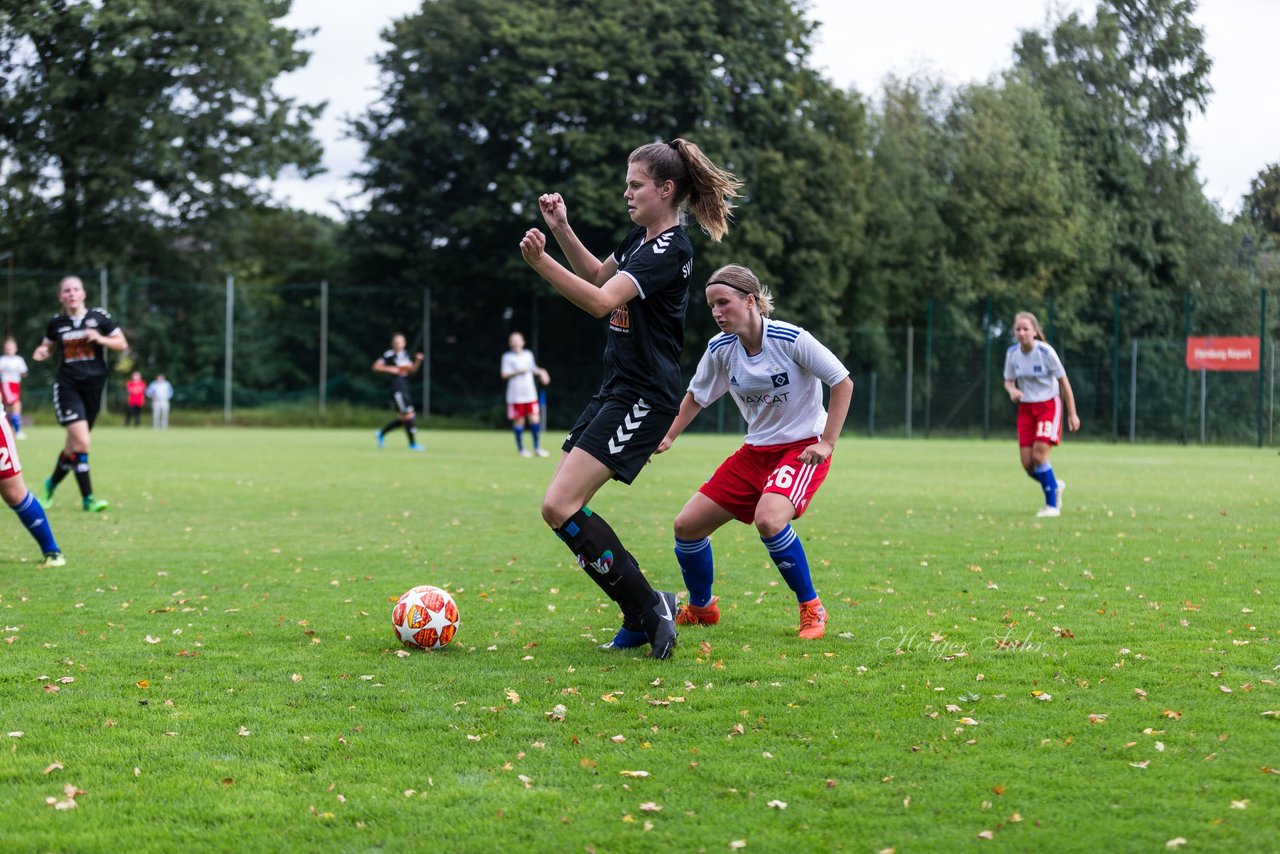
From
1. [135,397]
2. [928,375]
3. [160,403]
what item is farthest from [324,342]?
[928,375]

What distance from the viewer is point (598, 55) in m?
39.7

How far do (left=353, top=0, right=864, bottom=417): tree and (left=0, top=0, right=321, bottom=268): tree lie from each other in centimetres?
490

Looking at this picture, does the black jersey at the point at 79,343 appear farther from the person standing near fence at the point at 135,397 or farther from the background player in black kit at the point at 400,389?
the person standing near fence at the point at 135,397

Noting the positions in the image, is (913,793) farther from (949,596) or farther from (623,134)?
(623,134)

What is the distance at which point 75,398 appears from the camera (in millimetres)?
11789

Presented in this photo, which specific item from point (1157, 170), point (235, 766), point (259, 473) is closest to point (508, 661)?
point (235, 766)

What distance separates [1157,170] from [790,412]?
47.0 metres

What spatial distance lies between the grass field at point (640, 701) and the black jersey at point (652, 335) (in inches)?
47.3

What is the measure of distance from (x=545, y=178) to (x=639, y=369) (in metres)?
35.6

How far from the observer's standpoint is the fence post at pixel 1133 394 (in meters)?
34.0

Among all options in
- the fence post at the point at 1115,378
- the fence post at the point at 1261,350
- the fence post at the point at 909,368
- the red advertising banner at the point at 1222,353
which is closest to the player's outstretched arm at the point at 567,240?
the fence post at the point at 1261,350

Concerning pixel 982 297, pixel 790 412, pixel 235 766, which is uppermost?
pixel 982 297

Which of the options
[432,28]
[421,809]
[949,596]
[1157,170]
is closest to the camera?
[421,809]

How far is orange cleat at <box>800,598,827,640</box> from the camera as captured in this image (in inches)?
241
